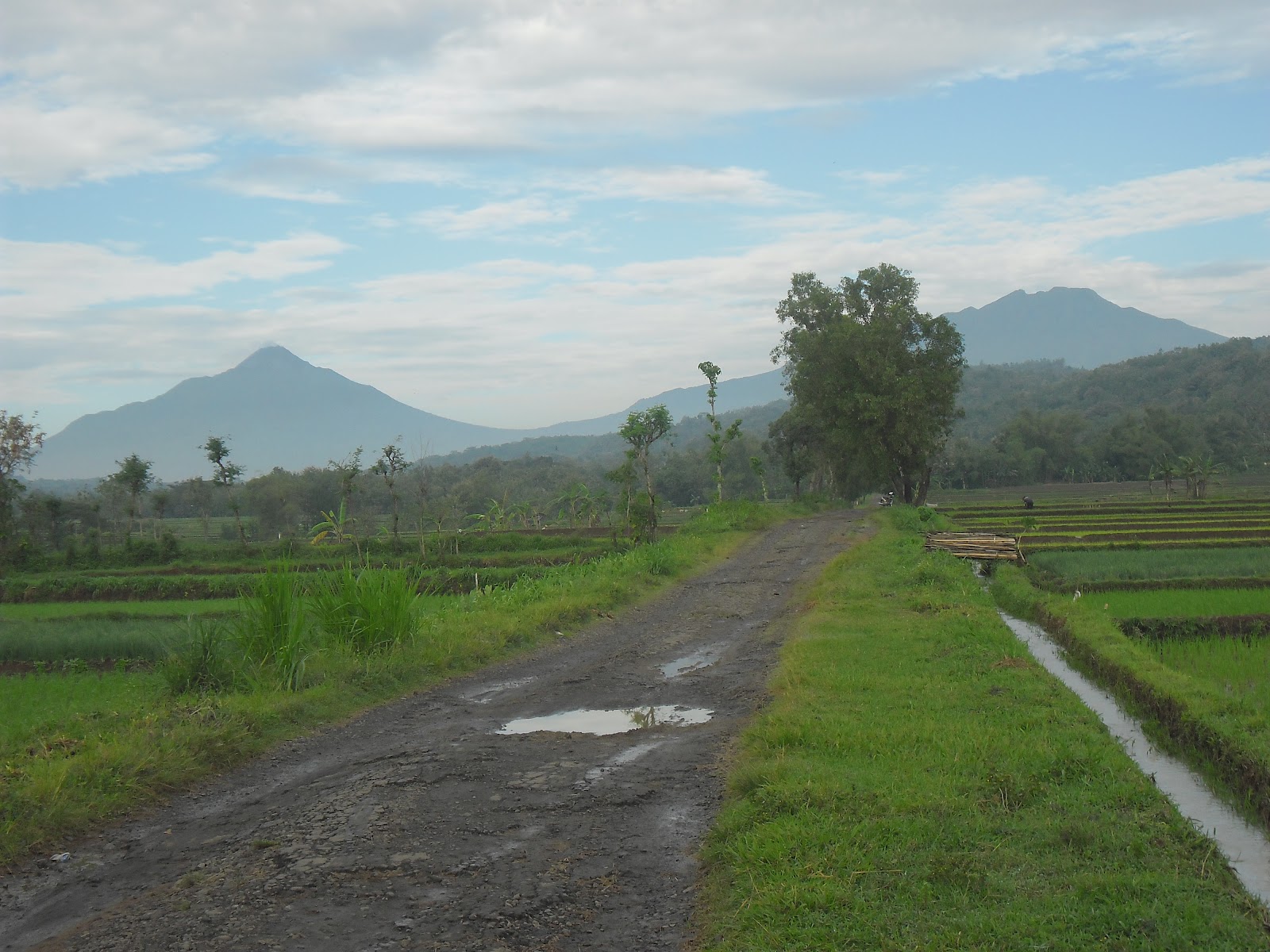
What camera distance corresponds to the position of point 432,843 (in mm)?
5812

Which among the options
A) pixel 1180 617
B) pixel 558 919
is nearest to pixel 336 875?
pixel 558 919

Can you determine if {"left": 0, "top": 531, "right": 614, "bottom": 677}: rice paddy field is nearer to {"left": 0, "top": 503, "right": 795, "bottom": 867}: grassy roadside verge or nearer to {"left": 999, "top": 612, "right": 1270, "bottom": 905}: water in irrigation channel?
{"left": 0, "top": 503, "right": 795, "bottom": 867}: grassy roadside verge

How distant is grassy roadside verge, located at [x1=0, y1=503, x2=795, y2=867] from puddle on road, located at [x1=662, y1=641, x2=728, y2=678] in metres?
2.15

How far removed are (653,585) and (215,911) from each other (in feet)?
44.5

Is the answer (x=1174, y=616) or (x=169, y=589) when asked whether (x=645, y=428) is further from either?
(x=1174, y=616)

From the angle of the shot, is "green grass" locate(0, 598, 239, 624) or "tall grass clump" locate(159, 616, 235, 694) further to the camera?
"green grass" locate(0, 598, 239, 624)

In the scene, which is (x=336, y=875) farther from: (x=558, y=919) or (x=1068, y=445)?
(x=1068, y=445)

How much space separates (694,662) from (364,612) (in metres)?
4.02

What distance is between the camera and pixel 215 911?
4.94 meters

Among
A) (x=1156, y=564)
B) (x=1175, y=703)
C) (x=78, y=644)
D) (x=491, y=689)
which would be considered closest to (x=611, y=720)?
(x=491, y=689)

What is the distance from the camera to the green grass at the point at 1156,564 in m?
20.0

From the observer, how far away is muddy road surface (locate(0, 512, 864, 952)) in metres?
4.79

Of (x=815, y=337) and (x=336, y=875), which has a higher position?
(x=815, y=337)

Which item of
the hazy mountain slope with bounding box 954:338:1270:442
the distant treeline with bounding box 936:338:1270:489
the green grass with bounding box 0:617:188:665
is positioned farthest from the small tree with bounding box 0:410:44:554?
the hazy mountain slope with bounding box 954:338:1270:442
